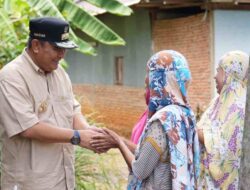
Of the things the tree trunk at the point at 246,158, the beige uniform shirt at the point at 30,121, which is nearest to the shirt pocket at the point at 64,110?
the beige uniform shirt at the point at 30,121

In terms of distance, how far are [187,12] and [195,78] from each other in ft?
5.41

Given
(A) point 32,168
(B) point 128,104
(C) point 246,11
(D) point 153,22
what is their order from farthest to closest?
(B) point 128,104 < (D) point 153,22 < (C) point 246,11 < (A) point 32,168

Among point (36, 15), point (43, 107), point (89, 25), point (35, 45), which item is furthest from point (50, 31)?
point (89, 25)

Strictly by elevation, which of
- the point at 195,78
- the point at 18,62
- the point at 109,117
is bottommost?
the point at 109,117

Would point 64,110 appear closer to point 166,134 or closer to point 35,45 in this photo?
point 35,45

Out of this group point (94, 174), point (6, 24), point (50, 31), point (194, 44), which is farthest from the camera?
point (194, 44)

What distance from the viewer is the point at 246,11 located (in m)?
12.7

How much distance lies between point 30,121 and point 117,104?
11.6m

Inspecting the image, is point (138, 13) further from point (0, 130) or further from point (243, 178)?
point (243, 178)

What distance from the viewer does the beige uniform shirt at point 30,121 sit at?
12.7ft

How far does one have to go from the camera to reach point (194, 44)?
1294 cm

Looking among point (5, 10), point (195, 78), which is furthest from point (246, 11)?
point (5, 10)

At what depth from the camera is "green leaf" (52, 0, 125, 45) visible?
8.44m

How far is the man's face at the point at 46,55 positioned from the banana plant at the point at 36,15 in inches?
106
